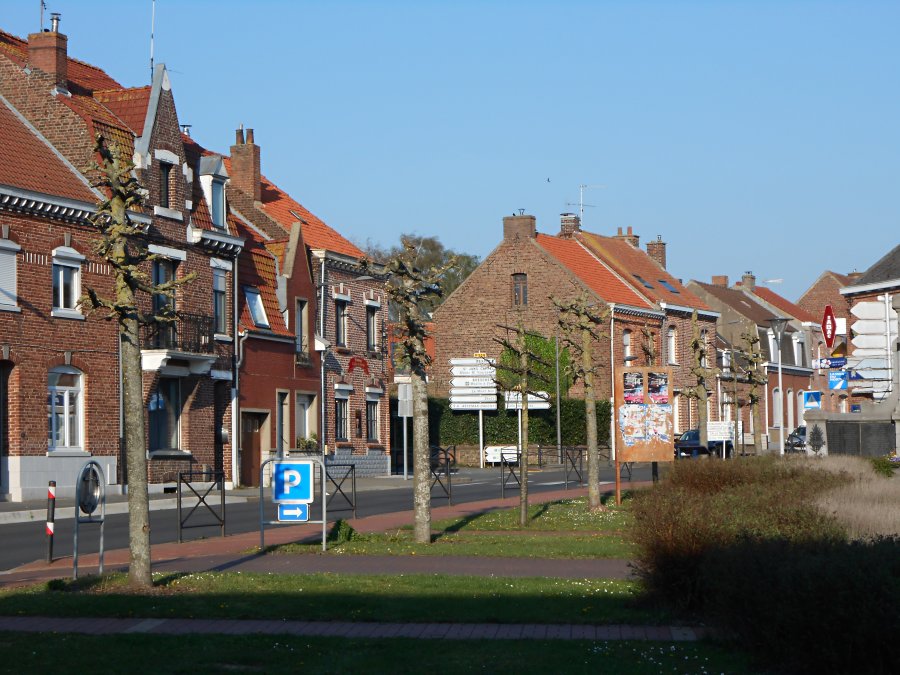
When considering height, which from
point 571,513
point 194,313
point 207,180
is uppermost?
point 207,180

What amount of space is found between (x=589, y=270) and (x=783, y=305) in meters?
32.1

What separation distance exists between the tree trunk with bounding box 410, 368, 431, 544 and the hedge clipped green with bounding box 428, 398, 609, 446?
1565 inches

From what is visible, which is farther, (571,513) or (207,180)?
(207,180)

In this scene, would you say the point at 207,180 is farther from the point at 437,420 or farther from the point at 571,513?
the point at 437,420

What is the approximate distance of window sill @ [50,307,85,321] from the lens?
30.8 metres

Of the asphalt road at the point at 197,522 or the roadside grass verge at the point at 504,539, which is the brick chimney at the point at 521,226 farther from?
the roadside grass verge at the point at 504,539

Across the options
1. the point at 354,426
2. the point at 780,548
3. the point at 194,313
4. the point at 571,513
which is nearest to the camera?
the point at 780,548

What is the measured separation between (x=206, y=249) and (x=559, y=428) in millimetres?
22606

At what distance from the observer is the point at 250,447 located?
3969 centimetres

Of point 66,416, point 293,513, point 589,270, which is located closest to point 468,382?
point 589,270

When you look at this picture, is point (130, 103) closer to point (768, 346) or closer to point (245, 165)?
→ point (245, 165)

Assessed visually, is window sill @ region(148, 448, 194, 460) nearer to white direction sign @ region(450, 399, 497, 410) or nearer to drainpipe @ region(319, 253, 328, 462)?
drainpipe @ region(319, 253, 328, 462)

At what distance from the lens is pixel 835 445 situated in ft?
97.6

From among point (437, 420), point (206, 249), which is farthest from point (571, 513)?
point (437, 420)
